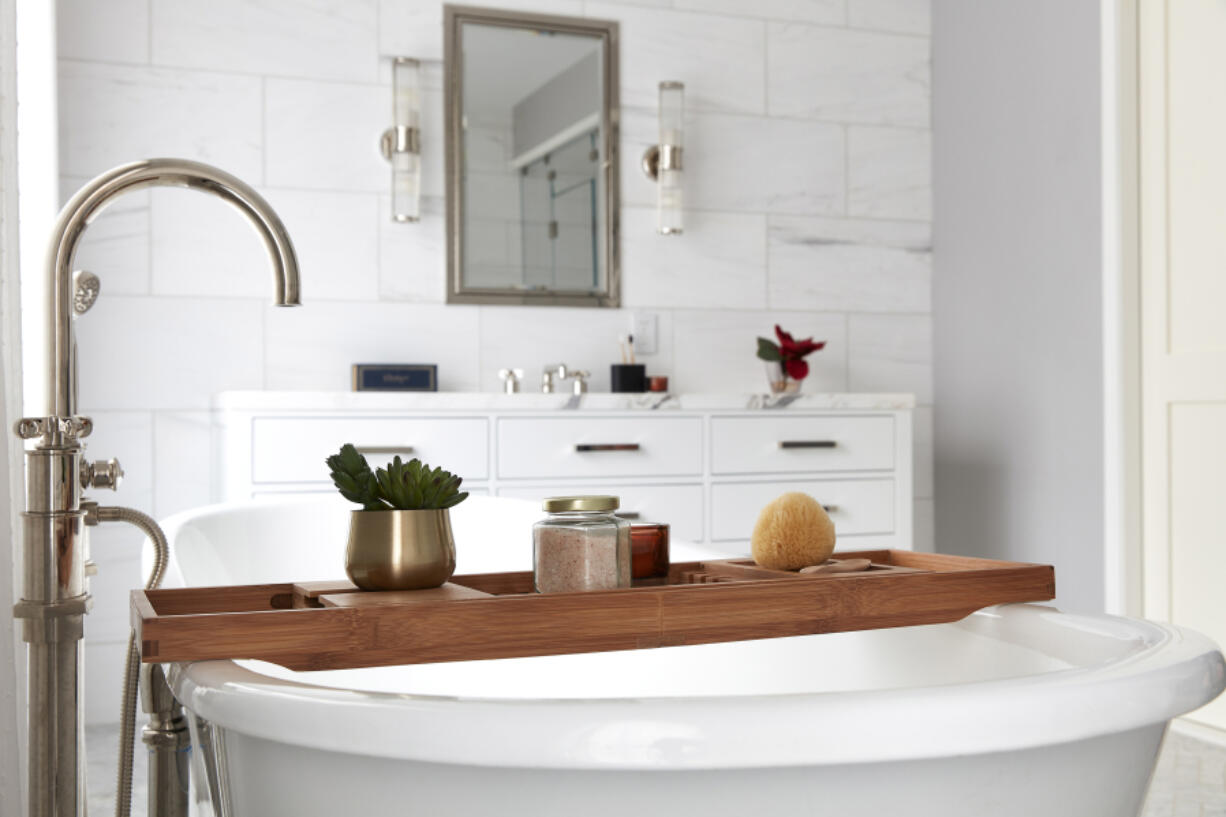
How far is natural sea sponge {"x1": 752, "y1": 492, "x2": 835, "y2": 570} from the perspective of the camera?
1186 mm

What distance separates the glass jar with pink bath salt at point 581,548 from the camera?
104cm

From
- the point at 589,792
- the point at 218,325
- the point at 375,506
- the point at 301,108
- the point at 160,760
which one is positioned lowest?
the point at 160,760

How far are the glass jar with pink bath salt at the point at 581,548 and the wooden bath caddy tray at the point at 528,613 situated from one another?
2.0 inches

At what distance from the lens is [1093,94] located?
335 cm

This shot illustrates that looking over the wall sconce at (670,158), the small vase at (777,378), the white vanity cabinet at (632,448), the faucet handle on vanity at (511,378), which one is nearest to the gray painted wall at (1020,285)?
the white vanity cabinet at (632,448)

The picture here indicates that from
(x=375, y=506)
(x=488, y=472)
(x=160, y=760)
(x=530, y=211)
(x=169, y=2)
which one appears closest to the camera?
(x=375, y=506)

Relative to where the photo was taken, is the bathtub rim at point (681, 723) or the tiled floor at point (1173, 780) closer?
the bathtub rim at point (681, 723)

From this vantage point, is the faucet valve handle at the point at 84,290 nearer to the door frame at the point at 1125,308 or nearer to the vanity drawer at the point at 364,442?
the vanity drawer at the point at 364,442

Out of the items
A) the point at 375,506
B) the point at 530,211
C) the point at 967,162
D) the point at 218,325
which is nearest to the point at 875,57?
the point at 967,162

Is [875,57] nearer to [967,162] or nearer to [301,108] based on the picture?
[967,162]

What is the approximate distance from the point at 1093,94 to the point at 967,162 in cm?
62

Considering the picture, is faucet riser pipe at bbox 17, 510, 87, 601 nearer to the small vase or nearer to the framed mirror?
the framed mirror

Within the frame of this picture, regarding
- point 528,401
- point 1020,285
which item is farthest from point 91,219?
point 1020,285

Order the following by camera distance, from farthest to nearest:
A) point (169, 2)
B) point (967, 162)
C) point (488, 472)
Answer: point (967, 162), point (169, 2), point (488, 472)
